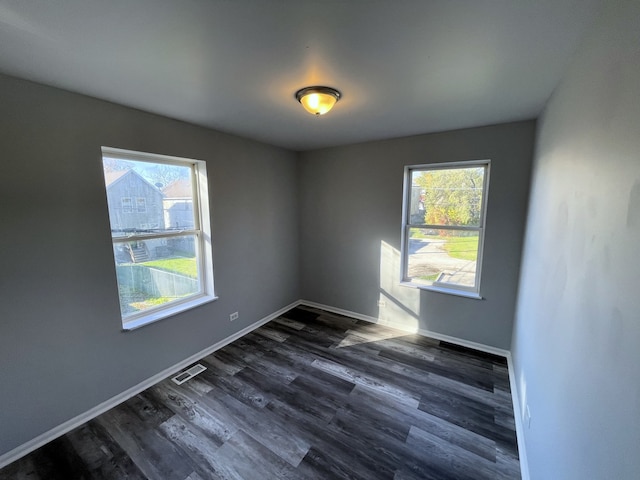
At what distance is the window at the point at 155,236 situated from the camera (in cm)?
223

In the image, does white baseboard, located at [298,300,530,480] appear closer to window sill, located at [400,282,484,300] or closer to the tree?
window sill, located at [400,282,484,300]

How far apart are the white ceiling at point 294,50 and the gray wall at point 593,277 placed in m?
0.32

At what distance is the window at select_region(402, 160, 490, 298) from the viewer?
115 inches

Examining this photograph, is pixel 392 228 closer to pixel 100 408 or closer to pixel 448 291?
pixel 448 291

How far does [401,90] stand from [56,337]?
121 inches

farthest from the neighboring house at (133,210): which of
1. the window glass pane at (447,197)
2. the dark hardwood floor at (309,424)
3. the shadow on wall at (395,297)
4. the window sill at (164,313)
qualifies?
the window glass pane at (447,197)

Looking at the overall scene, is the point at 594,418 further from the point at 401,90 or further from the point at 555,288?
the point at 401,90

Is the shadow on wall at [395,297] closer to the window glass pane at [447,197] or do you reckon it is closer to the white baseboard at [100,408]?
the window glass pane at [447,197]

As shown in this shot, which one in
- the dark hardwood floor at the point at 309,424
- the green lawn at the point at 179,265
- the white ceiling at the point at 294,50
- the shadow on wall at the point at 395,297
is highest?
the white ceiling at the point at 294,50

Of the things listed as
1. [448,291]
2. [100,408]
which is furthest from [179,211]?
[448,291]

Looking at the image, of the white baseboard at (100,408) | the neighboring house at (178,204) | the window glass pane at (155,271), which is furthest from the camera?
the neighboring house at (178,204)

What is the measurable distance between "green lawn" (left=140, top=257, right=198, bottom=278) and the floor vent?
961 mm

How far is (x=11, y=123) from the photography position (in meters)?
1.61

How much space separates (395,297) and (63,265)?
3329 millimetres
